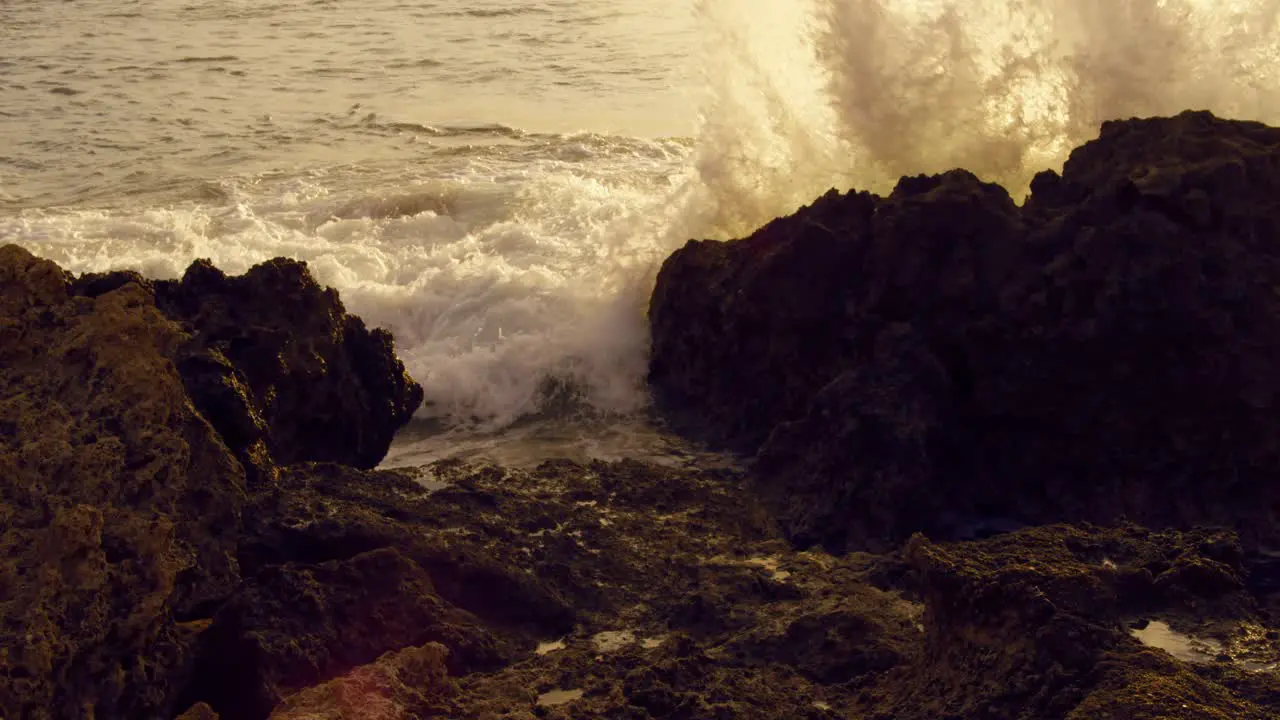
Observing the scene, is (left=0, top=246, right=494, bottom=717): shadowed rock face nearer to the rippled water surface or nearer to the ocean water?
the ocean water

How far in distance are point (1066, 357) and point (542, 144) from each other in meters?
9.83

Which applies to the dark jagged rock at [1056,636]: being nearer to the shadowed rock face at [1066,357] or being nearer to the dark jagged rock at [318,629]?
the shadowed rock face at [1066,357]

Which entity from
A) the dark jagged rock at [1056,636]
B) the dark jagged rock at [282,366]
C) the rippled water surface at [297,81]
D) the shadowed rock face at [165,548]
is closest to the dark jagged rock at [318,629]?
the shadowed rock face at [165,548]

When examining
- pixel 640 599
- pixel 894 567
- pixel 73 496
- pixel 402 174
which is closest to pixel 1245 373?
pixel 894 567

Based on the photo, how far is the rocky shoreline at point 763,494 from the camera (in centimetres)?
494

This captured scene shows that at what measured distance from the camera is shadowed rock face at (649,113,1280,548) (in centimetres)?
690

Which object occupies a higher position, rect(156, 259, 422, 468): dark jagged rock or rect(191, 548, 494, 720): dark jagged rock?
rect(156, 259, 422, 468): dark jagged rock

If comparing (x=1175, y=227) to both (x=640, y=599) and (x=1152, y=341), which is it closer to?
(x=1152, y=341)

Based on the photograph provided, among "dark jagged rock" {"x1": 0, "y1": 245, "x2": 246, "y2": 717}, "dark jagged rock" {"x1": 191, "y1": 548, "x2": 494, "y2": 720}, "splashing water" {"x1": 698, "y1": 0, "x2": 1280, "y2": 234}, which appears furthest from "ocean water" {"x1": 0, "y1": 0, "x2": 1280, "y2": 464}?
"dark jagged rock" {"x1": 0, "y1": 245, "x2": 246, "y2": 717}

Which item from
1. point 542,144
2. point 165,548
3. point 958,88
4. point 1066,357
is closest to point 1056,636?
point 1066,357

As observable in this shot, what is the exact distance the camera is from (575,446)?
8359mm

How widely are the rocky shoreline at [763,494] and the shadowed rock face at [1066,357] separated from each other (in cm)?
1

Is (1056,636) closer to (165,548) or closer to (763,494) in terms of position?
(763,494)

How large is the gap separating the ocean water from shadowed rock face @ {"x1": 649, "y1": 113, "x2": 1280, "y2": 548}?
1251 millimetres
